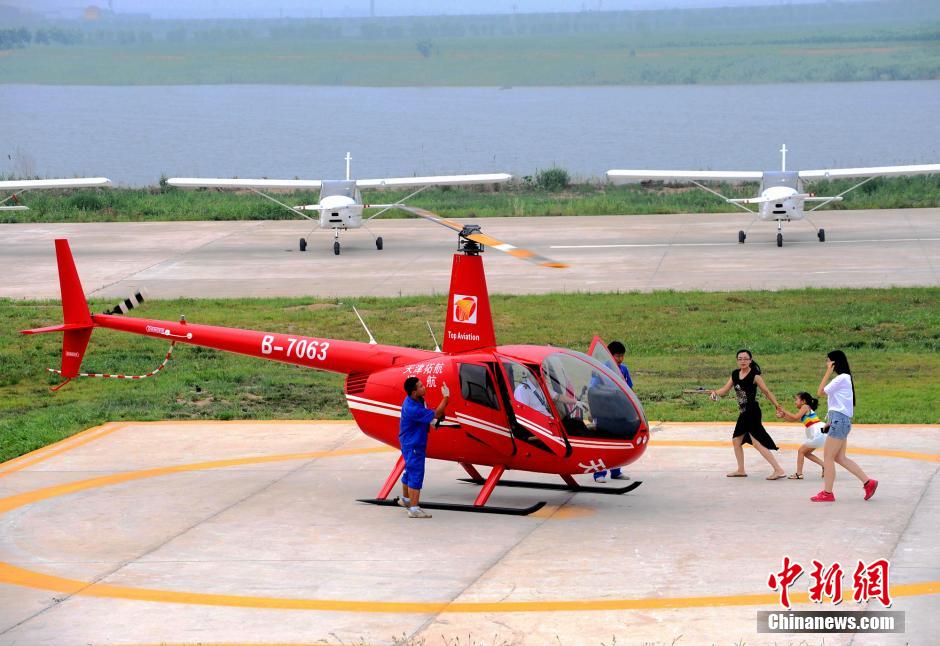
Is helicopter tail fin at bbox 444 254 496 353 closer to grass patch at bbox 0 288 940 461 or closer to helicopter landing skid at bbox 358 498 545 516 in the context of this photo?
helicopter landing skid at bbox 358 498 545 516

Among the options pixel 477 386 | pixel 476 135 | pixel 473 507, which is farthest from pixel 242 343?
pixel 476 135

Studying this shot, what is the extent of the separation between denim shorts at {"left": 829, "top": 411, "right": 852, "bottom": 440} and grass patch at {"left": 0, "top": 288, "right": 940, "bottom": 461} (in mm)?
4175

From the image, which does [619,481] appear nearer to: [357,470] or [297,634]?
[357,470]

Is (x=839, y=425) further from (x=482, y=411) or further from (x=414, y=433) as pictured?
(x=414, y=433)

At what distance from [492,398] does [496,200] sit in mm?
38176

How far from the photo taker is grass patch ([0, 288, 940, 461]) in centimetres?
1925

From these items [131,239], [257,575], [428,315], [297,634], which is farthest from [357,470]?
[131,239]

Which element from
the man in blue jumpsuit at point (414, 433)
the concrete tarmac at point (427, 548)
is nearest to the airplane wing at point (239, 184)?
the concrete tarmac at point (427, 548)

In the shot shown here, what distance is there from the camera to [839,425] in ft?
44.2

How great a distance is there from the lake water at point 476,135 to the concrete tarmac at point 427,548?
254 ft

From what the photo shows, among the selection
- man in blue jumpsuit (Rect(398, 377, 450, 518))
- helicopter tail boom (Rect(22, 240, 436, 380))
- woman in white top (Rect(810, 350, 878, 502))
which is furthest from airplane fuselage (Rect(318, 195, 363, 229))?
woman in white top (Rect(810, 350, 878, 502))

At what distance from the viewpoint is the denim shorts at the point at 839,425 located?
44.2ft

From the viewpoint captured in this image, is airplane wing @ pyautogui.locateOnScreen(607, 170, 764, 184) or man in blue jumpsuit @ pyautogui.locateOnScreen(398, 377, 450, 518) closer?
man in blue jumpsuit @ pyautogui.locateOnScreen(398, 377, 450, 518)

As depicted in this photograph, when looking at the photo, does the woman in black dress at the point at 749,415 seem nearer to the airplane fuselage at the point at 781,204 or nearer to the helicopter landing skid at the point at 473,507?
the helicopter landing skid at the point at 473,507
